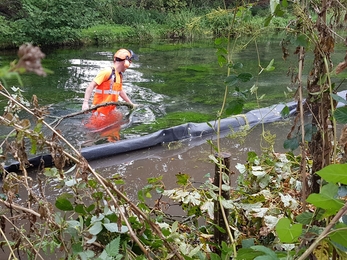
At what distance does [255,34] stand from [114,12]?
21674 mm

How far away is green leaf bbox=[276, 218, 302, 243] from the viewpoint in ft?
3.38

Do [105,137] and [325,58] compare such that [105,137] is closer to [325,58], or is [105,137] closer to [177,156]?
[177,156]

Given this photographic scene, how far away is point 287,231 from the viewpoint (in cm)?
105

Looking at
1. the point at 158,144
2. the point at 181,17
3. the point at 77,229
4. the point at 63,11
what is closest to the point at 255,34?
the point at 77,229

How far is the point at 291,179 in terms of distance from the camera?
2.57 metres

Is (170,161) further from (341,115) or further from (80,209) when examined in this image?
(341,115)

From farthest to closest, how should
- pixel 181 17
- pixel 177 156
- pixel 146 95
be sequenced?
A: pixel 181 17 → pixel 146 95 → pixel 177 156

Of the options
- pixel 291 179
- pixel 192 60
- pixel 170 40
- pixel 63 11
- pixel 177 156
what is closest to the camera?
pixel 291 179

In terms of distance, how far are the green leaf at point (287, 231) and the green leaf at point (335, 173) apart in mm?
204

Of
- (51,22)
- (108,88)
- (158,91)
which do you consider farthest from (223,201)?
(51,22)

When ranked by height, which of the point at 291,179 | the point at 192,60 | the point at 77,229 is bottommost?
the point at 192,60

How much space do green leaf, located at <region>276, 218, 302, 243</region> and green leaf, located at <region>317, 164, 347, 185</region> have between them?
8.0 inches

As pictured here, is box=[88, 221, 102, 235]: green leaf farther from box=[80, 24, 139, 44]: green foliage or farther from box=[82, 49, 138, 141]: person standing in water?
box=[80, 24, 139, 44]: green foliage

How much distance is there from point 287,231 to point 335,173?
0.25m
